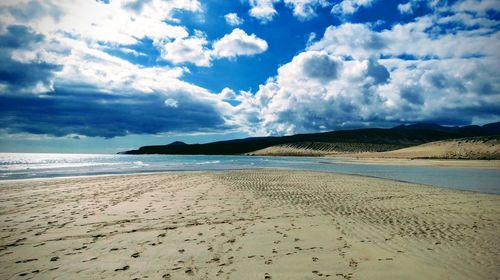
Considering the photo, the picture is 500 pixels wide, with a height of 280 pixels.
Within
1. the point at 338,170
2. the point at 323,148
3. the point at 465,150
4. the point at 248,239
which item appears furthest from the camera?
the point at 323,148

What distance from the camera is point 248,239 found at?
8.82 meters

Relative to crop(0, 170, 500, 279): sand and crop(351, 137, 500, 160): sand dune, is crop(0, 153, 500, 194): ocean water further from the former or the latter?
crop(351, 137, 500, 160): sand dune

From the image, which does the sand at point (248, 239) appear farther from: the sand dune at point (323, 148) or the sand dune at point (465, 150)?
the sand dune at point (323, 148)

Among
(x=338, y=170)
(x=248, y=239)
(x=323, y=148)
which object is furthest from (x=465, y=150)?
(x=323, y=148)

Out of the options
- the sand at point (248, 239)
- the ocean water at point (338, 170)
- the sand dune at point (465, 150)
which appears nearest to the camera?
the sand at point (248, 239)

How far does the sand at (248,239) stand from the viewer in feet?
21.7

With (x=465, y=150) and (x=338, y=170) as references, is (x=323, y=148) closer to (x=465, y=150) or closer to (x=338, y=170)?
(x=465, y=150)

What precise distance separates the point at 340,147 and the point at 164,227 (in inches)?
6096

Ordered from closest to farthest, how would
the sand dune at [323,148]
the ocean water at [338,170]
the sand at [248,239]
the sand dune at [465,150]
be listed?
1. the sand at [248,239]
2. the ocean water at [338,170]
3. the sand dune at [465,150]
4. the sand dune at [323,148]

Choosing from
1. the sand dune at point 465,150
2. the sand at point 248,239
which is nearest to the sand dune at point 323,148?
the sand dune at point 465,150

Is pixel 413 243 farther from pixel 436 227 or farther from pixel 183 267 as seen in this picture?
pixel 183 267

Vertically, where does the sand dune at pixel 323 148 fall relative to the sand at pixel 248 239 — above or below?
above

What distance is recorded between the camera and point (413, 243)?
862 cm

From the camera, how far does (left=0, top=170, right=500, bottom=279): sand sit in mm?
6625
